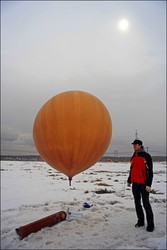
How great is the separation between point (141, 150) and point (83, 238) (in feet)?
7.88

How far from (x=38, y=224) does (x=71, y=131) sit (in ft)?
7.44

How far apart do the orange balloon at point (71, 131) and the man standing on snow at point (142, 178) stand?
1.05 metres

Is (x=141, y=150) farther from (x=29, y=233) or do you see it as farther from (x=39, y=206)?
(x=39, y=206)

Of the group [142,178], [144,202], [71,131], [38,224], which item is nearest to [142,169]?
[142,178]

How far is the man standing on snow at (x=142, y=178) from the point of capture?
16.1 feet

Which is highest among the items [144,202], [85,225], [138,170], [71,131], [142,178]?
[71,131]

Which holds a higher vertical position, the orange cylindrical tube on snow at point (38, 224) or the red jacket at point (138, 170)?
the red jacket at point (138, 170)

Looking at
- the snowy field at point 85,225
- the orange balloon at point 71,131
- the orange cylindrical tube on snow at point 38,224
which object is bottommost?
the snowy field at point 85,225

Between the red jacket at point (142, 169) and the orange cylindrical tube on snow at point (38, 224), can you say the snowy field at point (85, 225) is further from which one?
the red jacket at point (142, 169)

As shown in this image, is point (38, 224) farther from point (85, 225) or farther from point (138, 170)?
point (138, 170)

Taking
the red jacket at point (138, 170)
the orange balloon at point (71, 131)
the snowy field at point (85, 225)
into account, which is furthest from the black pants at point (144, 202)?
the orange balloon at point (71, 131)

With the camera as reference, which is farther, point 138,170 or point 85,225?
point 85,225

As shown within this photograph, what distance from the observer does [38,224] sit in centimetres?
487

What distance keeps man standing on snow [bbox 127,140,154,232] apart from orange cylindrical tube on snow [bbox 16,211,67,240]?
1911 mm
